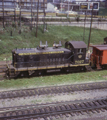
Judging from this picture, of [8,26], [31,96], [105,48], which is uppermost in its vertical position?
[8,26]

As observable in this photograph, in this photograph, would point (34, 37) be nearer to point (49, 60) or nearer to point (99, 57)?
point (49, 60)

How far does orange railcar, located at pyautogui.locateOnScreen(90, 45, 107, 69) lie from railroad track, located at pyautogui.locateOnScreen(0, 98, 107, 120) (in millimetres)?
7355

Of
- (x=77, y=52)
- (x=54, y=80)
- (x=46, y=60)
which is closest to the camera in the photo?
(x=54, y=80)

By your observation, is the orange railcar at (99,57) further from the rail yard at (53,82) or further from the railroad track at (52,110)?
the railroad track at (52,110)

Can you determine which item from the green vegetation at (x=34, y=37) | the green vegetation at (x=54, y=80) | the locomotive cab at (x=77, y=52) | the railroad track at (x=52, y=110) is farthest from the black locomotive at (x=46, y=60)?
the green vegetation at (x=34, y=37)

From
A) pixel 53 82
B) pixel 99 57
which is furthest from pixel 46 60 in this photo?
pixel 99 57

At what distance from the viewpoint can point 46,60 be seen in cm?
1513

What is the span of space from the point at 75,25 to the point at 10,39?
16.2m

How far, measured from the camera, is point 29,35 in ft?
90.7

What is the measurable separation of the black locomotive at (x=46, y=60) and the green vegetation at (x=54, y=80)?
2.17 ft

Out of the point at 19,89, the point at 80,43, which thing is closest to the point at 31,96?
the point at 19,89

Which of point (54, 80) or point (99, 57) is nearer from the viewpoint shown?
point (54, 80)

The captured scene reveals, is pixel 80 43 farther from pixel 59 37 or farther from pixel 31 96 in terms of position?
pixel 59 37

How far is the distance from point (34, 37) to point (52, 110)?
19877 mm
